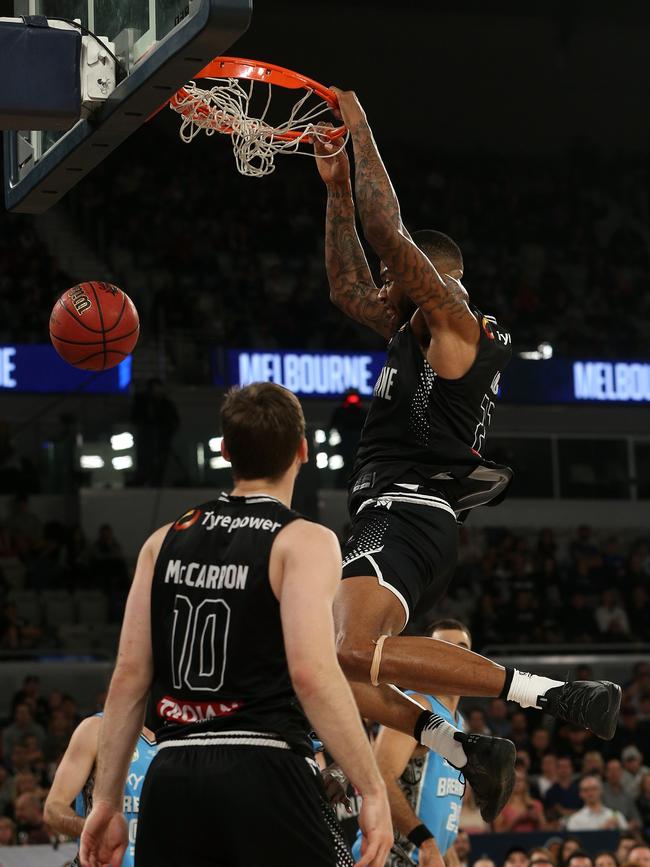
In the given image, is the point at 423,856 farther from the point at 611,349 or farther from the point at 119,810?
the point at 611,349

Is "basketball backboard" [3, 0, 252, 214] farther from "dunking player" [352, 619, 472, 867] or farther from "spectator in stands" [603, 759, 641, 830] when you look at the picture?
"spectator in stands" [603, 759, 641, 830]

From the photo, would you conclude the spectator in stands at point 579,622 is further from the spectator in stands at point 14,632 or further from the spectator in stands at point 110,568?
the spectator in stands at point 14,632

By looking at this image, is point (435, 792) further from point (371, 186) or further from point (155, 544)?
point (155, 544)

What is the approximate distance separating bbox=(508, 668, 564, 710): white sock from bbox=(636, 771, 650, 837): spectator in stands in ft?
31.4

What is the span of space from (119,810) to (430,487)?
256 centimetres

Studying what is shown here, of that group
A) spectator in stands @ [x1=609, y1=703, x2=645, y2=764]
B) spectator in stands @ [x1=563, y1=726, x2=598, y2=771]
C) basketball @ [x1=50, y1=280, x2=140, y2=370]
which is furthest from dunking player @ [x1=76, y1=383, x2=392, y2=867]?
spectator in stands @ [x1=609, y1=703, x2=645, y2=764]

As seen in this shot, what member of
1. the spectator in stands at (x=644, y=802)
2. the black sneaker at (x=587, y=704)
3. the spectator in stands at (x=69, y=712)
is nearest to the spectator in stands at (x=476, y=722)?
the spectator in stands at (x=644, y=802)

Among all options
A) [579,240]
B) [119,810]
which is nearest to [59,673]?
[119,810]

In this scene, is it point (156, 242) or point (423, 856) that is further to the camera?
point (156, 242)

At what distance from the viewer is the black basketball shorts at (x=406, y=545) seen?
6.05 metres

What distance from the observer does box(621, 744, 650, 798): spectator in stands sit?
49.8 feet

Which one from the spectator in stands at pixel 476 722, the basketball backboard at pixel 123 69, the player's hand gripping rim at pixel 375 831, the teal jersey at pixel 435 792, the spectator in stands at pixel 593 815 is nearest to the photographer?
the player's hand gripping rim at pixel 375 831

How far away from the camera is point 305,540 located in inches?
165

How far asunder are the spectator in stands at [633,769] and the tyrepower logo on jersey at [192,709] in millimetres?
11901
